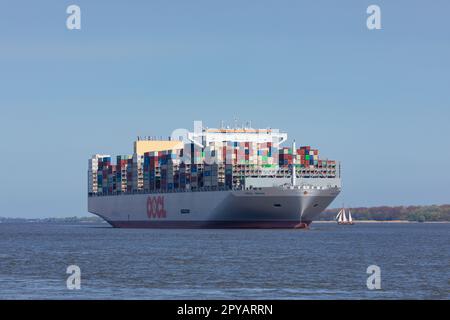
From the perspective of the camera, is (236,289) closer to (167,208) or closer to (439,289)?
(439,289)

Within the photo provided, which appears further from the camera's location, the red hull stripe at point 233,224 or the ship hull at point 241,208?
the red hull stripe at point 233,224

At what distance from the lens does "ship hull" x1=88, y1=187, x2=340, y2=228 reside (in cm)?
10912

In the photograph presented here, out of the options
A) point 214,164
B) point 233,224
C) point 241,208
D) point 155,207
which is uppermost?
point 214,164

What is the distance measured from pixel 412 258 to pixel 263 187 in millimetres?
52417

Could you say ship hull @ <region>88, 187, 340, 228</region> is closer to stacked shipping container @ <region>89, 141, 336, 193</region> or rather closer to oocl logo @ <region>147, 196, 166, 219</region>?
oocl logo @ <region>147, 196, 166, 219</region>

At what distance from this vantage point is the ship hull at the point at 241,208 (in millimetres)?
109125

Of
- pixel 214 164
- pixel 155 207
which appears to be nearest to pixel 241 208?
pixel 214 164

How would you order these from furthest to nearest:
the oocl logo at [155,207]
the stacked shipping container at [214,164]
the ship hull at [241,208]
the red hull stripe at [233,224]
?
the oocl logo at [155,207] < the stacked shipping container at [214,164] < the red hull stripe at [233,224] < the ship hull at [241,208]

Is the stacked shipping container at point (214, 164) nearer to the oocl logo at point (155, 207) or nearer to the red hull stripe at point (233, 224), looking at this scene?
the oocl logo at point (155, 207)

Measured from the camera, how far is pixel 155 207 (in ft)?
436

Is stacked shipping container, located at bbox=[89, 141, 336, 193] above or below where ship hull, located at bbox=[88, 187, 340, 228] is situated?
above

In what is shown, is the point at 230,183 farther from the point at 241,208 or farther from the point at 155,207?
the point at 155,207

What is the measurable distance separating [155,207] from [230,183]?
21.6 m
